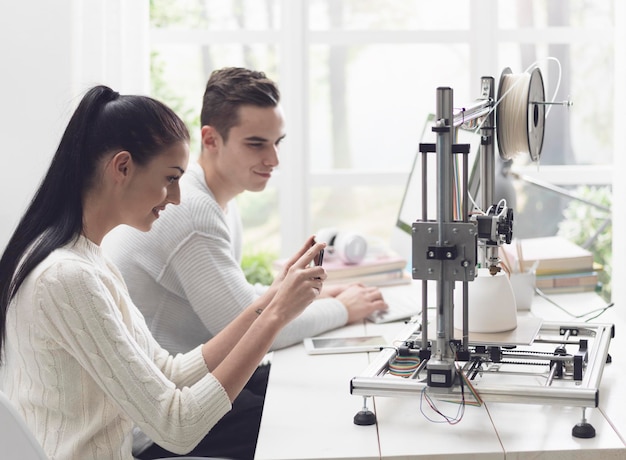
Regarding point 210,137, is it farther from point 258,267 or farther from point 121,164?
point 258,267

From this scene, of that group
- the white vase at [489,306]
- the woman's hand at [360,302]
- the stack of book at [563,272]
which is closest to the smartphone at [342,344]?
the woman's hand at [360,302]

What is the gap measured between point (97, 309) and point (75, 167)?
0.25m

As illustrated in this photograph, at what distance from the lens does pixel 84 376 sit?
4.55 feet

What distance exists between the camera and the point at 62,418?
4.55ft

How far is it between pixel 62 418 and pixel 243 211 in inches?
101

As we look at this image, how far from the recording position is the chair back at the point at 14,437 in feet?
3.85

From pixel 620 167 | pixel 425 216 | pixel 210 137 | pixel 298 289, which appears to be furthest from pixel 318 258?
pixel 620 167

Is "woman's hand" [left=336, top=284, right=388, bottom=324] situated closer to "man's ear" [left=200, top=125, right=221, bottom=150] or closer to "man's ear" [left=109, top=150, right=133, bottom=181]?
"man's ear" [left=200, top=125, right=221, bottom=150]

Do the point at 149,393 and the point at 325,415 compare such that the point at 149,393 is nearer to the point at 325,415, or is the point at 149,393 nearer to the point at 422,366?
the point at 325,415

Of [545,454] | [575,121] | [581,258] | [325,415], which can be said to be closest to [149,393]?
[325,415]

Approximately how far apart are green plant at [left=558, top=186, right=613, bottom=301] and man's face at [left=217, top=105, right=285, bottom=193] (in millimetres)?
2116

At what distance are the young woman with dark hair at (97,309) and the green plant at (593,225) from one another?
102 inches

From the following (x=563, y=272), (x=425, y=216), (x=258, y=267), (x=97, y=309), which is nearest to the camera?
(x=97, y=309)

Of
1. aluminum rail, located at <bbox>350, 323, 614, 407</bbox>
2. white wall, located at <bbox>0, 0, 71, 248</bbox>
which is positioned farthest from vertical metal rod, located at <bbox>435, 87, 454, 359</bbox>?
white wall, located at <bbox>0, 0, 71, 248</bbox>
